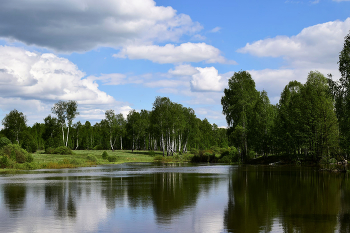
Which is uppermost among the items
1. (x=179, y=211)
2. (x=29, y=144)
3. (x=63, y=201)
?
(x=29, y=144)

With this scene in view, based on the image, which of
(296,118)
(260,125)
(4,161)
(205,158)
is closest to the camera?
(4,161)

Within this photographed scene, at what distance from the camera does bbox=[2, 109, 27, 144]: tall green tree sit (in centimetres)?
10788

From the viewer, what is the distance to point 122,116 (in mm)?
131750

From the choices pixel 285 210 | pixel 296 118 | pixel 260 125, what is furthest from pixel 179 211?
pixel 260 125

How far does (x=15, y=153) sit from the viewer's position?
5891 cm

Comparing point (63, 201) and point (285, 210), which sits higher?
point (285, 210)

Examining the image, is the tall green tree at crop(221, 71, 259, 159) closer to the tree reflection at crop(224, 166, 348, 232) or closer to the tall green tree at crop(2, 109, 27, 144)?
the tree reflection at crop(224, 166, 348, 232)

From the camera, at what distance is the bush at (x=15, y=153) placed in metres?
57.5

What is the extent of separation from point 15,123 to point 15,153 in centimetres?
5514

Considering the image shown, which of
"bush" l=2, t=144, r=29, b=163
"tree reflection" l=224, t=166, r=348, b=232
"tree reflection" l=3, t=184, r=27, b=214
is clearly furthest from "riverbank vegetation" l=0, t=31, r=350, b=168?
"tree reflection" l=3, t=184, r=27, b=214

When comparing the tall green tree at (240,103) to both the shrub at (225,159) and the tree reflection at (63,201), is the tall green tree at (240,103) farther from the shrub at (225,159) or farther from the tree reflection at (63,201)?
the tree reflection at (63,201)

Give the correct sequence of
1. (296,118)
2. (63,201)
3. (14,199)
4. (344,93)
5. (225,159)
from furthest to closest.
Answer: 1. (225,159)
2. (296,118)
3. (344,93)
4. (14,199)
5. (63,201)

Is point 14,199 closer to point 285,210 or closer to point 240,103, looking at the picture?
point 285,210

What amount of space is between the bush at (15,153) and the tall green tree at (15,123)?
52466mm
